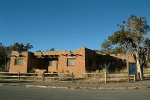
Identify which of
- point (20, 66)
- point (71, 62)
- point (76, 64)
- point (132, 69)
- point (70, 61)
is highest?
point (70, 61)

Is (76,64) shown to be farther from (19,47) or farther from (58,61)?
(19,47)

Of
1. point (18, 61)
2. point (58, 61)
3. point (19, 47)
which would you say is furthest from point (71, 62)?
point (19, 47)

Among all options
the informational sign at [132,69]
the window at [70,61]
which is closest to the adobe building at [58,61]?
the window at [70,61]

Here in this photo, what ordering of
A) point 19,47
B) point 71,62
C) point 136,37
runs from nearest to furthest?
point 136,37 → point 71,62 → point 19,47

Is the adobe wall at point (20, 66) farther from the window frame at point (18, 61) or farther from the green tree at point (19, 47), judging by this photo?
the green tree at point (19, 47)

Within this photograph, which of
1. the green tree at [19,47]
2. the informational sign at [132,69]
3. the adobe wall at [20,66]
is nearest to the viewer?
the informational sign at [132,69]

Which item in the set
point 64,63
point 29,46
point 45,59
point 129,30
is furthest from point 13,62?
point 29,46

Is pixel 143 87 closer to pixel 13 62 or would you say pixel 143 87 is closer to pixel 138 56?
pixel 138 56

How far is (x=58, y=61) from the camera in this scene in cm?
3888

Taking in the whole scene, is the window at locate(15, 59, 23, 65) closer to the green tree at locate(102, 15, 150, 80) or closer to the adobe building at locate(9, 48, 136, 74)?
the adobe building at locate(9, 48, 136, 74)

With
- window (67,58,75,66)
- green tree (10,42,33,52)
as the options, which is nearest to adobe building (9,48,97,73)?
window (67,58,75,66)

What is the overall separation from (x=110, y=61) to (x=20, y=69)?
656 inches

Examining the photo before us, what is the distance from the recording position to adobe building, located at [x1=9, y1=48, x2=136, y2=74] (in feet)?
120

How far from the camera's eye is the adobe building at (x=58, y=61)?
36700mm
